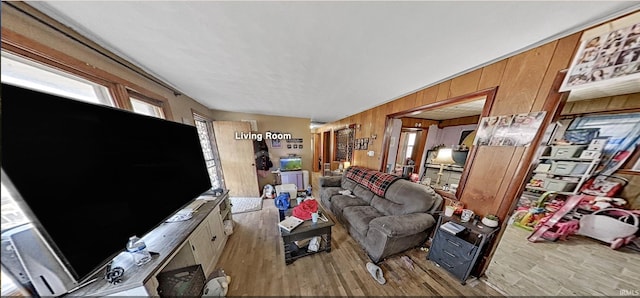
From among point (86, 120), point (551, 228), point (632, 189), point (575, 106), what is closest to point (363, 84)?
point (86, 120)

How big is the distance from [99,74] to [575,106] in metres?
6.54

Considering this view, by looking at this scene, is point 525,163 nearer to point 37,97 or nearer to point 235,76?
point 235,76

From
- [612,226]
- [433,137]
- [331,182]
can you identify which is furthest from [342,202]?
[612,226]

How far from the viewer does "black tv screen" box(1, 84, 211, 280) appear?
2.08 ft

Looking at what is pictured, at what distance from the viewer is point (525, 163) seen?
51.4 inches

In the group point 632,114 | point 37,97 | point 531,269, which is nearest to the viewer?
point 37,97

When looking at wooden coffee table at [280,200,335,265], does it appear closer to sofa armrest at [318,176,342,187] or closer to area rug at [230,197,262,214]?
sofa armrest at [318,176,342,187]

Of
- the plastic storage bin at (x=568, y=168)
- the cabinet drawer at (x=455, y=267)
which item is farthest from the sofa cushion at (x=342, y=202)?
the plastic storage bin at (x=568, y=168)

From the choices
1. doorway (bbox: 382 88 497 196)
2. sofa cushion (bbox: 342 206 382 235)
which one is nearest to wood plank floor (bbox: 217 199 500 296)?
sofa cushion (bbox: 342 206 382 235)

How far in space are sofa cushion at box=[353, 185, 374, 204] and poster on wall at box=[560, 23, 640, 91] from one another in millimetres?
2177

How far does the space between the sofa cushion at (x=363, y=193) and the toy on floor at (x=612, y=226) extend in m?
3.17

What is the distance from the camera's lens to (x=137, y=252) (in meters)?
1.01

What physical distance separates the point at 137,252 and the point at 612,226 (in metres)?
5.60

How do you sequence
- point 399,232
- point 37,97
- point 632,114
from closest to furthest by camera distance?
point 37,97 → point 399,232 → point 632,114
